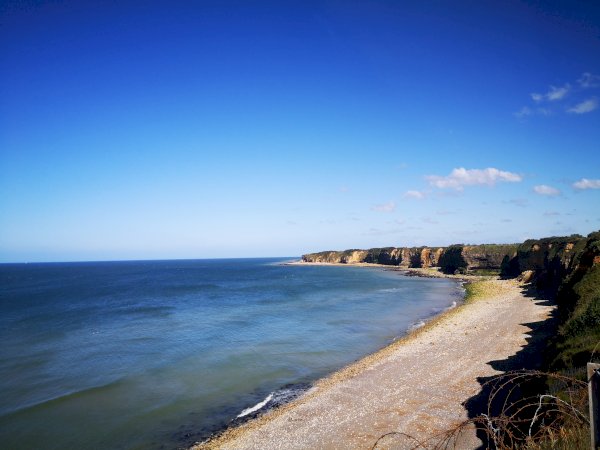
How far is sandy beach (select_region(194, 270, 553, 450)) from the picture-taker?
48.0 feet

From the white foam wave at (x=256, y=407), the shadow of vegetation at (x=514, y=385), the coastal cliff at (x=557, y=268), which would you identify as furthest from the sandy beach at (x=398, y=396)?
the coastal cliff at (x=557, y=268)

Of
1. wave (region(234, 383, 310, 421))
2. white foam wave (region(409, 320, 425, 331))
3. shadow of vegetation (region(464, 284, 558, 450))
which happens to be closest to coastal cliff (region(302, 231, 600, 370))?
shadow of vegetation (region(464, 284, 558, 450))

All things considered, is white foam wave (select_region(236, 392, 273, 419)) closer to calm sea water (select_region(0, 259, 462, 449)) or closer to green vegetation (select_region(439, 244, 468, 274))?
calm sea water (select_region(0, 259, 462, 449))

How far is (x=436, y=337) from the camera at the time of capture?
29.3 m

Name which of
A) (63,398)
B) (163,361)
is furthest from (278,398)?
(63,398)

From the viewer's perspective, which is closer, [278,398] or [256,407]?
[256,407]

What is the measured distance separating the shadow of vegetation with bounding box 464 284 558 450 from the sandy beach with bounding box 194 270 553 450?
16 centimetres

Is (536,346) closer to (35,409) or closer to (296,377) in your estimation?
(296,377)

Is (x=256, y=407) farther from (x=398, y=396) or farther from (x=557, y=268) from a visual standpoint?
(x=557, y=268)

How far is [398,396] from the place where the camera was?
1806 centimetres

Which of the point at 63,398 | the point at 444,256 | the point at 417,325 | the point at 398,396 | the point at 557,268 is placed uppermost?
the point at 444,256

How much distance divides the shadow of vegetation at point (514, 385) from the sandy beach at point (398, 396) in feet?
0.52

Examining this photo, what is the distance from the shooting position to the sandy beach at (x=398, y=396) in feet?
48.0

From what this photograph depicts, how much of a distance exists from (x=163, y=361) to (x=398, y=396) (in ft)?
58.0
